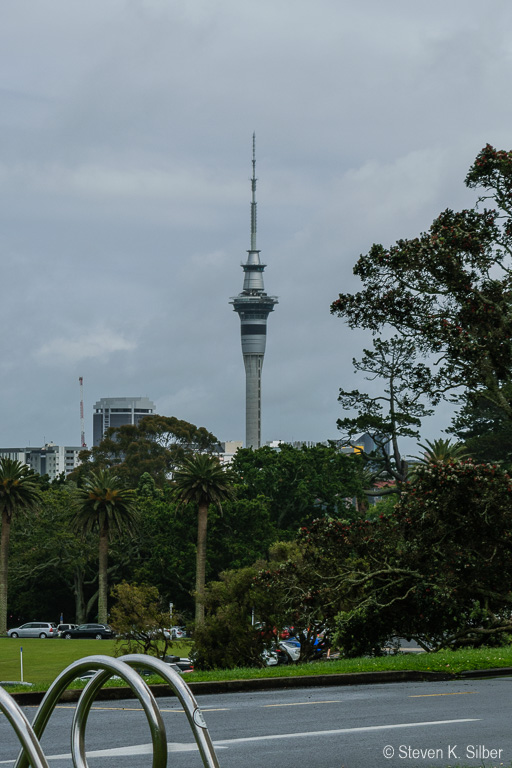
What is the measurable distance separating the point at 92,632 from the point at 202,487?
1385cm

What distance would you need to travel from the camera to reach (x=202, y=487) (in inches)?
2857

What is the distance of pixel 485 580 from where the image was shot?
2383cm

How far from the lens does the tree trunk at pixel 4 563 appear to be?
259 feet

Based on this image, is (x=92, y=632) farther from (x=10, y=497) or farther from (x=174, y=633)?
(x=10, y=497)

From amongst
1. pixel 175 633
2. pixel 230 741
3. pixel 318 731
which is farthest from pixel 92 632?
pixel 230 741

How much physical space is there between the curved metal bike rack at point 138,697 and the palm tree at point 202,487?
6826cm

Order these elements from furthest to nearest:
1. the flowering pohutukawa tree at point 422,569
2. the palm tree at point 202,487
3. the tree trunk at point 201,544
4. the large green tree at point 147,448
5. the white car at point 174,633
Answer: the large green tree at point 147,448 < the palm tree at point 202,487 < the tree trunk at point 201,544 < the white car at point 174,633 < the flowering pohutukawa tree at point 422,569

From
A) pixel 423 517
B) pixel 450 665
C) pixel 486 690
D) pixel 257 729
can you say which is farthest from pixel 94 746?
pixel 423 517

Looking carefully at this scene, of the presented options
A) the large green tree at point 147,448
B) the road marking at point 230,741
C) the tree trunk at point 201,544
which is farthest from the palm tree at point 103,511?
the road marking at point 230,741

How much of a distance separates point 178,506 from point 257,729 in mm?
67410

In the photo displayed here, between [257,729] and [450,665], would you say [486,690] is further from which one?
[257,729]

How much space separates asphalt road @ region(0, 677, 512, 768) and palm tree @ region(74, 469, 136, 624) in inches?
2463

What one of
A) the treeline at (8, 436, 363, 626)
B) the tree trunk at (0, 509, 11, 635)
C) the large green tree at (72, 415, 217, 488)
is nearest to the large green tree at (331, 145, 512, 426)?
the treeline at (8, 436, 363, 626)

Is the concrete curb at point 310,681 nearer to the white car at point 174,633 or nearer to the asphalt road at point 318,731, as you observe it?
the asphalt road at point 318,731
